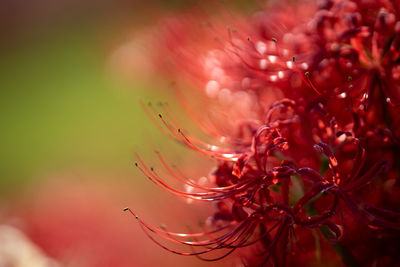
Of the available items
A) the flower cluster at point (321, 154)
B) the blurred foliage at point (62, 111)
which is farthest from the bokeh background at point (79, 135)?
the flower cluster at point (321, 154)

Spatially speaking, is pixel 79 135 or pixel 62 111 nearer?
pixel 79 135

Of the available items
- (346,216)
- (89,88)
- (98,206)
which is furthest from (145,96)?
(346,216)

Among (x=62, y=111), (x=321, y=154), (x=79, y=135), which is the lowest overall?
(x=321, y=154)

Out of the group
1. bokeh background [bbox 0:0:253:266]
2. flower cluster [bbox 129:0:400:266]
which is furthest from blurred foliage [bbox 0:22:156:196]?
flower cluster [bbox 129:0:400:266]

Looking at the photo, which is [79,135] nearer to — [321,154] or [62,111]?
[62,111]

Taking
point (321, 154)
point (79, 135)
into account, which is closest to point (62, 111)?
point (79, 135)

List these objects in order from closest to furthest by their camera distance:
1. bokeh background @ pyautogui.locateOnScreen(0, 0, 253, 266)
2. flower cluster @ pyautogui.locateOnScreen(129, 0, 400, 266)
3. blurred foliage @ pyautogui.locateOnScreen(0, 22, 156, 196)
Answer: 1. flower cluster @ pyautogui.locateOnScreen(129, 0, 400, 266)
2. bokeh background @ pyautogui.locateOnScreen(0, 0, 253, 266)
3. blurred foliage @ pyautogui.locateOnScreen(0, 22, 156, 196)

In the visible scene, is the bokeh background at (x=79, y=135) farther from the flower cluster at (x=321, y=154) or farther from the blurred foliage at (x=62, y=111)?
the flower cluster at (x=321, y=154)

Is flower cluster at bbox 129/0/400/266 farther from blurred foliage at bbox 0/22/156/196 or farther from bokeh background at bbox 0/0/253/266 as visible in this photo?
blurred foliage at bbox 0/22/156/196
